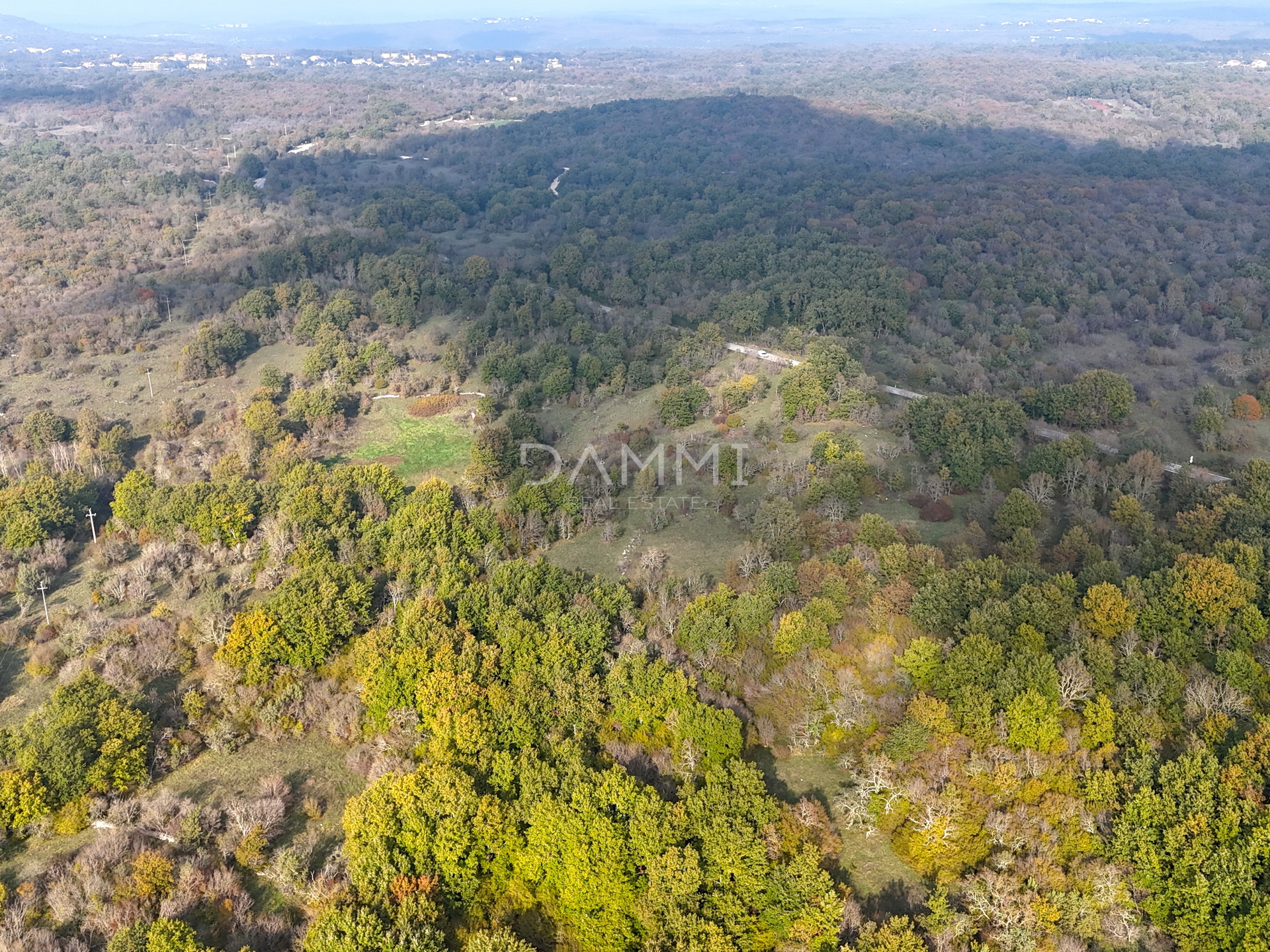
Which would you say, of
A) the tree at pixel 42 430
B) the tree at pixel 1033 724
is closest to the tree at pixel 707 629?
the tree at pixel 1033 724

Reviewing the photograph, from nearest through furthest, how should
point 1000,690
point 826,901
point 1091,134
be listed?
point 826,901 → point 1000,690 → point 1091,134

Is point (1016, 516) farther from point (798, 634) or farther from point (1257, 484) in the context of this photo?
point (798, 634)

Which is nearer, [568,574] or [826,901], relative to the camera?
[826,901]

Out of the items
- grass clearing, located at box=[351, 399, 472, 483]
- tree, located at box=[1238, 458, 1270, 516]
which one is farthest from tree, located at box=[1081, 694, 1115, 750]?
grass clearing, located at box=[351, 399, 472, 483]

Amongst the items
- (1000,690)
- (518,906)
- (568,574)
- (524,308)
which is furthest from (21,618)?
(524,308)

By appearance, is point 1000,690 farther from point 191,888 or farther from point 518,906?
point 191,888

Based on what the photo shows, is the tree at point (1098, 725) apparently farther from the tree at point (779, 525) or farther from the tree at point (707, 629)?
the tree at point (779, 525)
